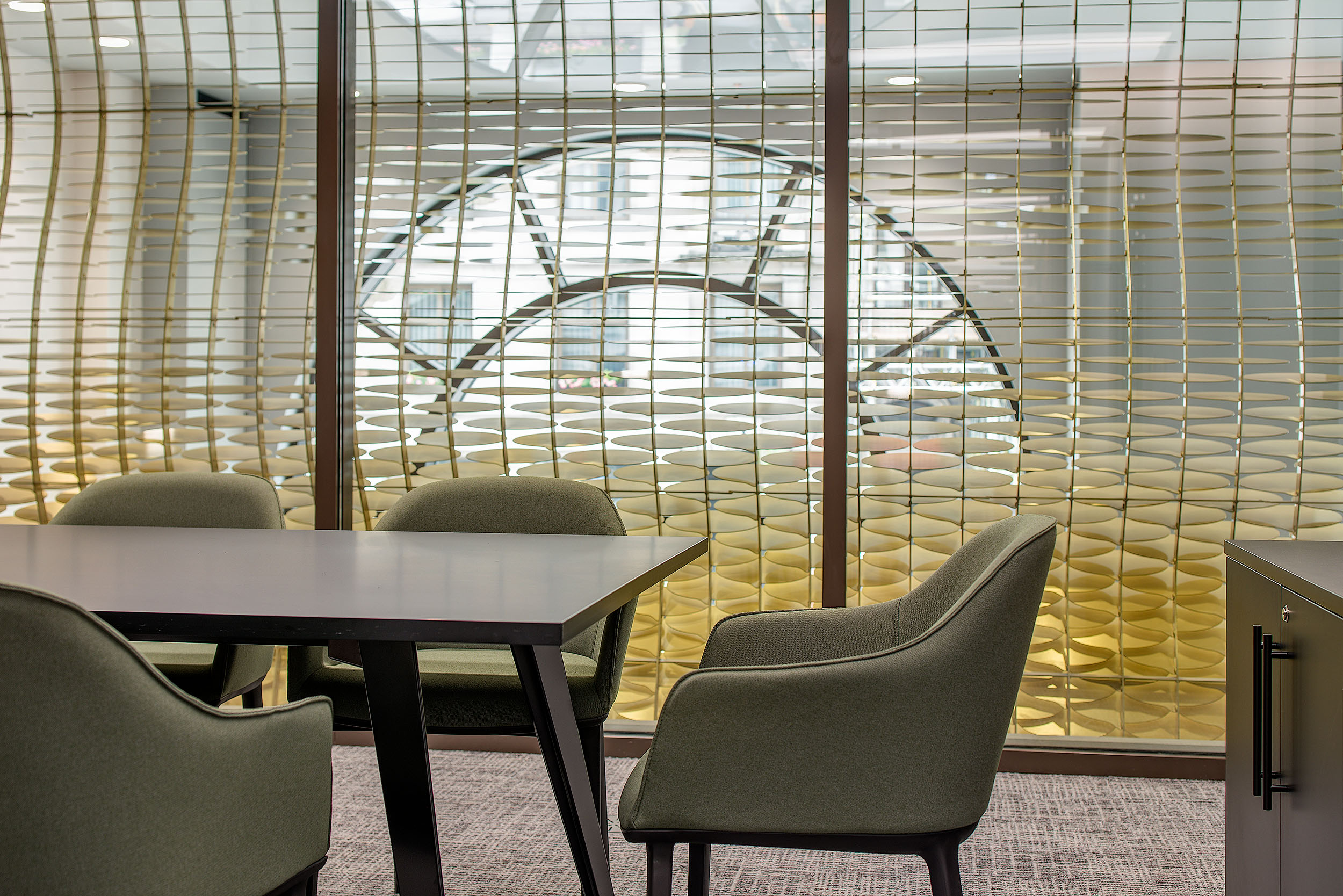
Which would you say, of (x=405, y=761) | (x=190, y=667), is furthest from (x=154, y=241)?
(x=405, y=761)

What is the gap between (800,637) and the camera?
1876 millimetres

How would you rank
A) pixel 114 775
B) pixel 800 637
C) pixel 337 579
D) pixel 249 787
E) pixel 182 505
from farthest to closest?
1. pixel 182 505
2. pixel 800 637
3. pixel 337 579
4. pixel 249 787
5. pixel 114 775

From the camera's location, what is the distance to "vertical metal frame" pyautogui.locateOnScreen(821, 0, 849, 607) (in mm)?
2812

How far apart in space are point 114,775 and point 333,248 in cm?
230

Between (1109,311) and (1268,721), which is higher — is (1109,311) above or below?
above

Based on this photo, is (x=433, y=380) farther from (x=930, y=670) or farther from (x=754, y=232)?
Result: (x=930, y=670)

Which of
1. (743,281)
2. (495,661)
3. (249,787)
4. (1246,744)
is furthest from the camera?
(743,281)

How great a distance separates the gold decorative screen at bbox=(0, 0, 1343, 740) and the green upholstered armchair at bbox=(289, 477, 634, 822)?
62cm

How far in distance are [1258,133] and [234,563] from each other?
2755 mm

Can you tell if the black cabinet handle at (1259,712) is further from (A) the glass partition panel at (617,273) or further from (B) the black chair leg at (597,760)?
(A) the glass partition panel at (617,273)

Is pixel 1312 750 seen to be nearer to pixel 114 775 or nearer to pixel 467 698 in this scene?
pixel 467 698

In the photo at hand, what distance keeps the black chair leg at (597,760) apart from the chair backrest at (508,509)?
282mm

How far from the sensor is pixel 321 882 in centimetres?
216

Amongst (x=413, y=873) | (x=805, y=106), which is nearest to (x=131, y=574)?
(x=413, y=873)
